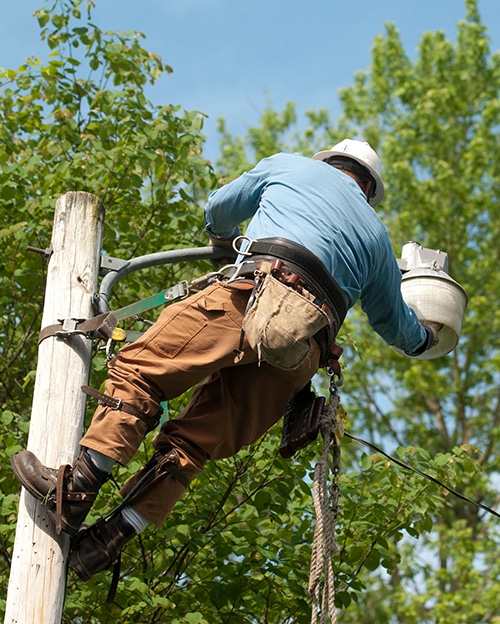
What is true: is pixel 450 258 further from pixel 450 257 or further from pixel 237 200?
pixel 237 200

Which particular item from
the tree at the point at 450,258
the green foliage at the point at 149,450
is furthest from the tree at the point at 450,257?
the green foliage at the point at 149,450

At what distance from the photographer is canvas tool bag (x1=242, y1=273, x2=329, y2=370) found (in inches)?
124

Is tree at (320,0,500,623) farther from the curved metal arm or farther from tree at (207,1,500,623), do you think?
the curved metal arm

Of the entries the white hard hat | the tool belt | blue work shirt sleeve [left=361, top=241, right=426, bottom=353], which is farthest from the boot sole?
the white hard hat

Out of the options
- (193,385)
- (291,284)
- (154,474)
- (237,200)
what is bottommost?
(154,474)

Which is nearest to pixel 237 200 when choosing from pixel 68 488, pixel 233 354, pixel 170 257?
pixel 170 257

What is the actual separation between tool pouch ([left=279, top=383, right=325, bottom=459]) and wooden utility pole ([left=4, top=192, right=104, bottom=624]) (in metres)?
0.82

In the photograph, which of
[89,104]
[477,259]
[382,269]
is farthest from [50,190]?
[477,259]

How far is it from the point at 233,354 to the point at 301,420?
A: 0.51 meters

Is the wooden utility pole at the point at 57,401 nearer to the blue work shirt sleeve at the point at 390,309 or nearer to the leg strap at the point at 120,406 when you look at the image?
the leg strap at the point at 120,406

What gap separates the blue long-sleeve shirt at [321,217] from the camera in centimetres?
349

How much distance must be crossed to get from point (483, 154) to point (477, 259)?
2.05m

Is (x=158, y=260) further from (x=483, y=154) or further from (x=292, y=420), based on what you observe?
(x=483, y=154)

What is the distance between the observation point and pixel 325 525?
3252mm
